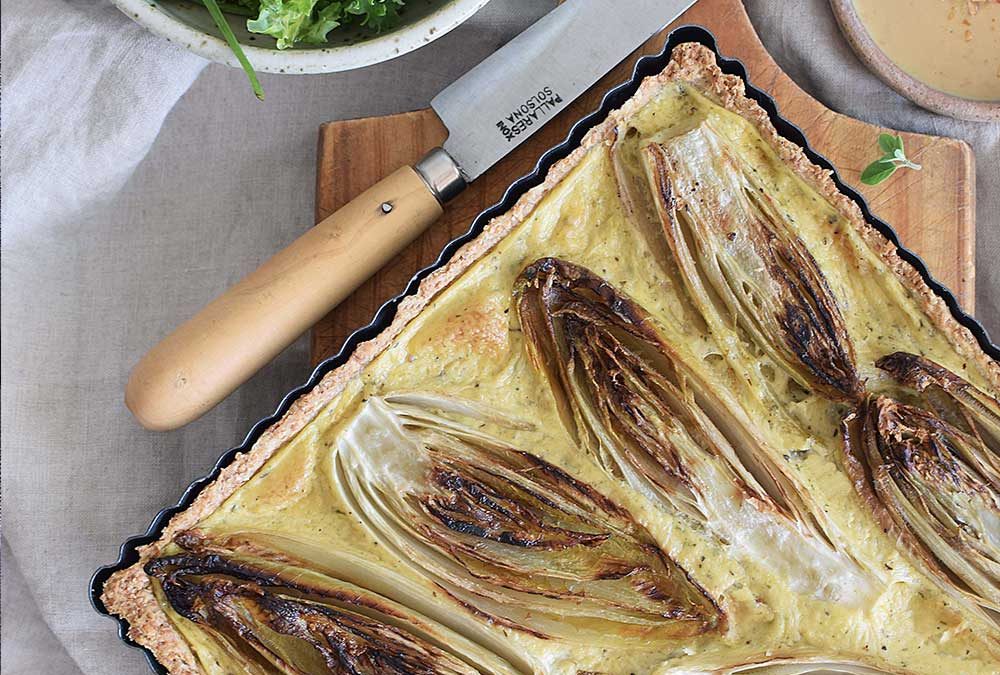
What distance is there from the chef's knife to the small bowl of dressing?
521mm

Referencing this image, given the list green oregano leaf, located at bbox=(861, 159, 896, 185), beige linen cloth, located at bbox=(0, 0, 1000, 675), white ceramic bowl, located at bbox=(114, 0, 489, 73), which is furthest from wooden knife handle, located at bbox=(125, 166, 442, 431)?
green oregano leaf, located at bbox=(861, 159, 896, 185)

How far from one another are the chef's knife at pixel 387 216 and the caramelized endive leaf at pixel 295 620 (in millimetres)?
309

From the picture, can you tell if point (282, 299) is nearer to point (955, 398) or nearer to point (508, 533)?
point (508, 533)

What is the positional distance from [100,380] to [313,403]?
2.62 ft

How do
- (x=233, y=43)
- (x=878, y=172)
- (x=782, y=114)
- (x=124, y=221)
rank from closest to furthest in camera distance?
(x=233, y=43) → (x=878, y=172) → (x=782, y=114) → (x=124, y=221)

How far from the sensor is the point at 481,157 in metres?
2.05

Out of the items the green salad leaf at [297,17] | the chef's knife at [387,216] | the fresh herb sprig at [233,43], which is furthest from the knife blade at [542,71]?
the fresh herb sprig at [233,43]

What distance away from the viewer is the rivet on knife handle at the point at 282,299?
6.20ft

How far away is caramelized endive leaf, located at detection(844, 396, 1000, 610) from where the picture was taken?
1788 millimetres

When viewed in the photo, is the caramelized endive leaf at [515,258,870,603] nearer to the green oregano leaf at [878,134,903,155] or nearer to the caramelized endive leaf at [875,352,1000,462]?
the caramelized endive leaf at [875,352,1000,462]

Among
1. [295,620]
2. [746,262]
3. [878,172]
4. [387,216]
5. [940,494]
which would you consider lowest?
[295,620]

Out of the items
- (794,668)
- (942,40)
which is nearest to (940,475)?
(794,668)

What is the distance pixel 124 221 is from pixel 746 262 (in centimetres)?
150

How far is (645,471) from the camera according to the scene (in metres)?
1.84
